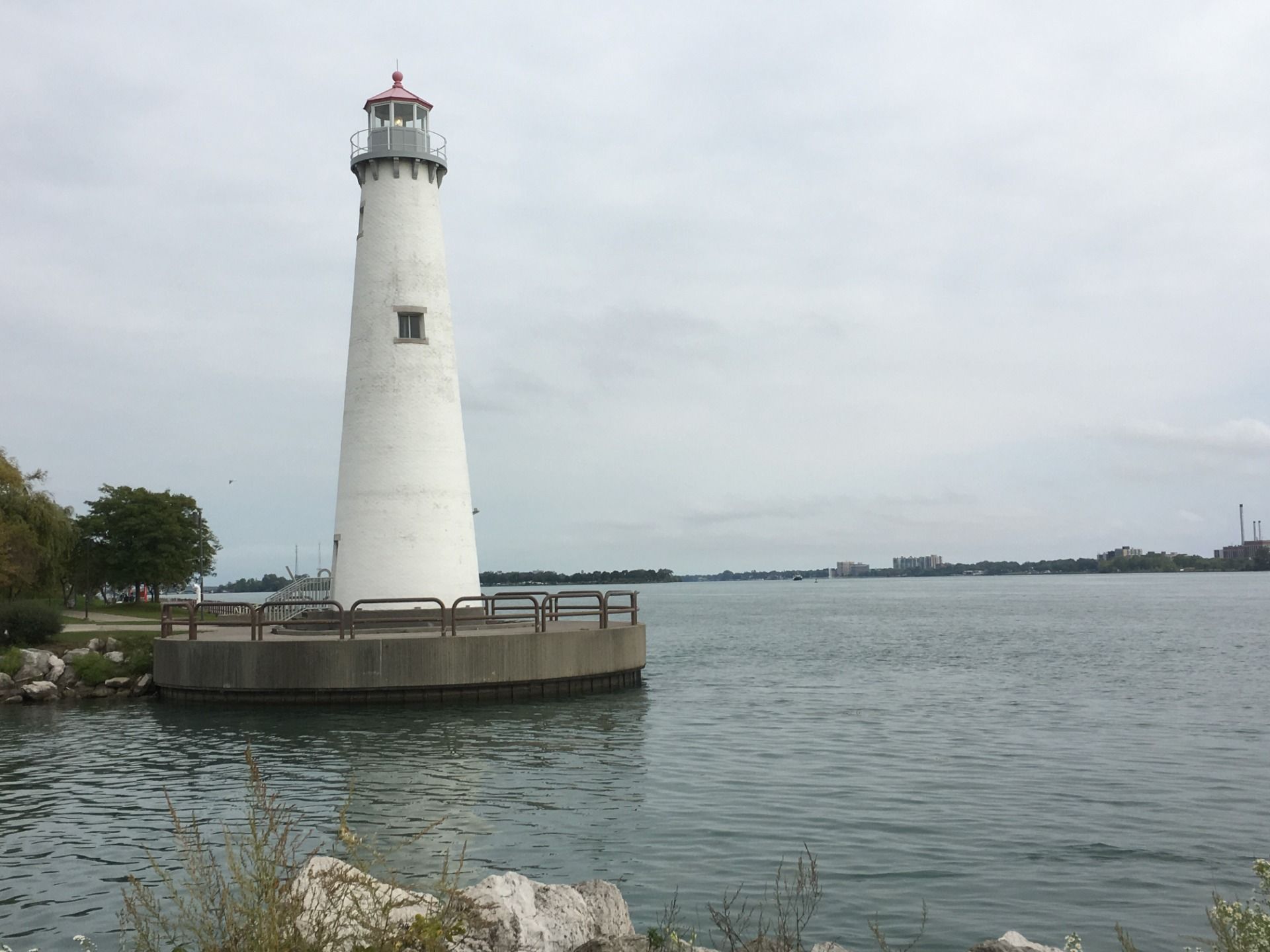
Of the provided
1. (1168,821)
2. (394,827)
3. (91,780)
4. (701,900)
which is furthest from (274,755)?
(1168,821)

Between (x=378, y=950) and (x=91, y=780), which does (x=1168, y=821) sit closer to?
(x=378, y=950)

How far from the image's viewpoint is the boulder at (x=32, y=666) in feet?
83.4

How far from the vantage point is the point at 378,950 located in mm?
5125

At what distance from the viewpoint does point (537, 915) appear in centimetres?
681

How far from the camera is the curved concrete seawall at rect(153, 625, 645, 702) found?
72.6 ft

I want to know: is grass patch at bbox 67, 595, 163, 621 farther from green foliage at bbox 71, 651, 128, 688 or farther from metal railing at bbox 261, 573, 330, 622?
green foliage at bbox 71, 651, 128, 688

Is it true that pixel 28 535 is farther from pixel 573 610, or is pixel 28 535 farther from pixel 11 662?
pixel 573 610

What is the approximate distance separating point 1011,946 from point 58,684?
2465cm

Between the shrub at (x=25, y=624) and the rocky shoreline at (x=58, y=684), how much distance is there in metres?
1.87

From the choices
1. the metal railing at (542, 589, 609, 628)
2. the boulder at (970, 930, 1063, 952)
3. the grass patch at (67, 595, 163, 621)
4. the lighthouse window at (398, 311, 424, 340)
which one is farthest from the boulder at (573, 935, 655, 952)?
the grass patch at (67, 595, 163, 621)

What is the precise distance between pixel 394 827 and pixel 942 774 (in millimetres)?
7843

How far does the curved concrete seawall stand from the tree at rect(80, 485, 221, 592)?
1226 inches

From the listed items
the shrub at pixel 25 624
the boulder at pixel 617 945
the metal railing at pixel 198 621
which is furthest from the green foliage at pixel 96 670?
the boulder at pixel 617 945

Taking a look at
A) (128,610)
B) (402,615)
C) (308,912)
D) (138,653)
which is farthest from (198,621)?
(128,610)
